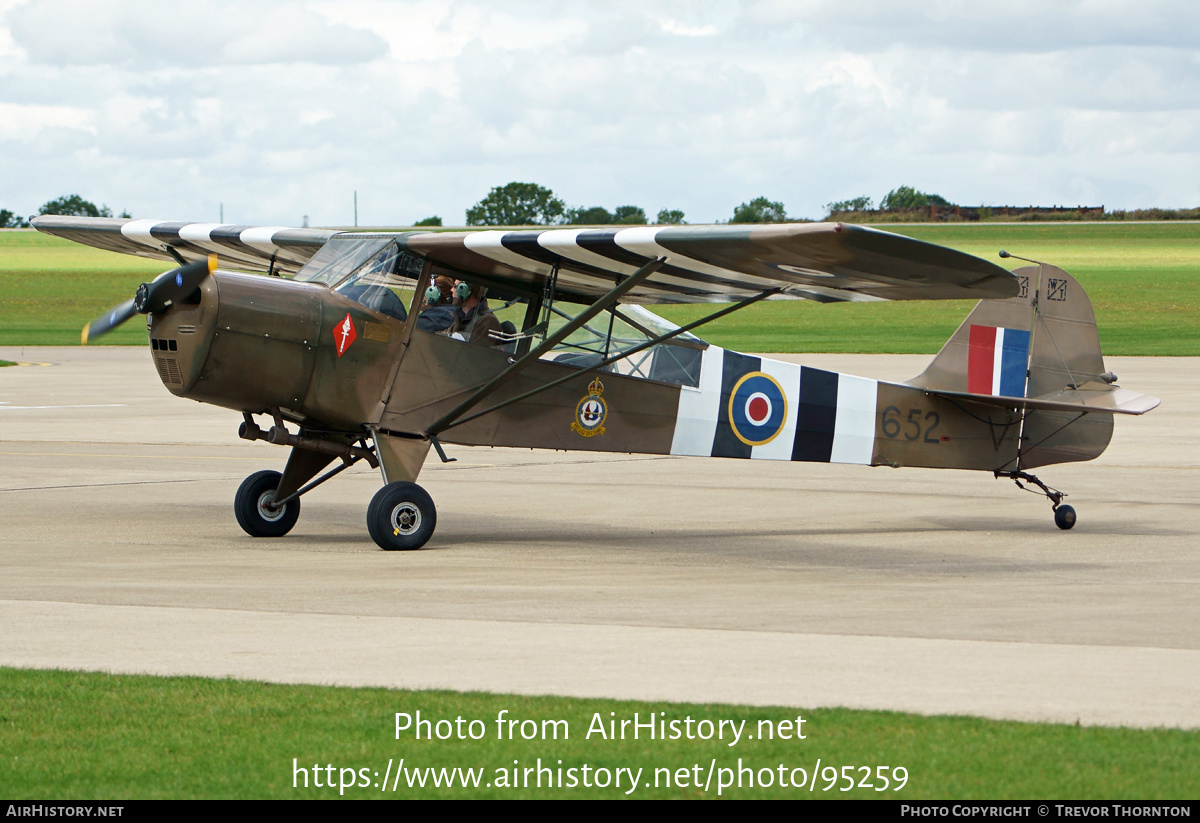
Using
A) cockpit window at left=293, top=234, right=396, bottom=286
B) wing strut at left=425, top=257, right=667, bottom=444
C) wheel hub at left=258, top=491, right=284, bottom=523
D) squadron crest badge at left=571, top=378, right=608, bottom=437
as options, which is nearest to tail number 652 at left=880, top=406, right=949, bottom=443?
squadron crest badge at left=571, top=378, right=608, bottom=437

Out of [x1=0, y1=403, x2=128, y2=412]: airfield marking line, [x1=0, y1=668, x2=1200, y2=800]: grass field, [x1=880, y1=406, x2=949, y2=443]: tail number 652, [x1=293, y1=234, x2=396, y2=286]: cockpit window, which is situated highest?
[x1=293, y1=234, x2=396, y2=286]: cockpit window

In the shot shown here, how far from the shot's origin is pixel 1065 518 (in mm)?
13297

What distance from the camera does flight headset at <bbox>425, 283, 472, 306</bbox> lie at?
12.2 m

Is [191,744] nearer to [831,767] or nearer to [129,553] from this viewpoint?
[831,767]

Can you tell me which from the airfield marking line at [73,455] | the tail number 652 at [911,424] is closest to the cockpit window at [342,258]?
the tail number 652 at [911,424]

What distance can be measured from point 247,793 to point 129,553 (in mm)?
6598

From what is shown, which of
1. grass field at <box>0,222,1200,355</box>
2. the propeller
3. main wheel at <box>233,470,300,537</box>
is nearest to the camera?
the propeller

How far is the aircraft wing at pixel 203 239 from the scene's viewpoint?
14.3m

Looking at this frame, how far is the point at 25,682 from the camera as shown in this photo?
6957 millimetres

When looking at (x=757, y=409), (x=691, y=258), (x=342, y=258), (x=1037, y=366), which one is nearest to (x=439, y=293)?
(x=342, y=258)

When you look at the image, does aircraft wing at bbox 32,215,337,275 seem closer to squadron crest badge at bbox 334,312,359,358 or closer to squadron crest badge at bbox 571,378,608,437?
squadron crest badge at bbox 334,312,359,358

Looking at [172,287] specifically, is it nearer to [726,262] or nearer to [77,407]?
[726,262]

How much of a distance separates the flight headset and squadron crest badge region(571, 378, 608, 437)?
1.40 m

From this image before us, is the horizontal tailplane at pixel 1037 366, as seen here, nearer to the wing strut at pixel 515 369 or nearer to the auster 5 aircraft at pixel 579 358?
the auster 5 aircraft at pixel 579 358
